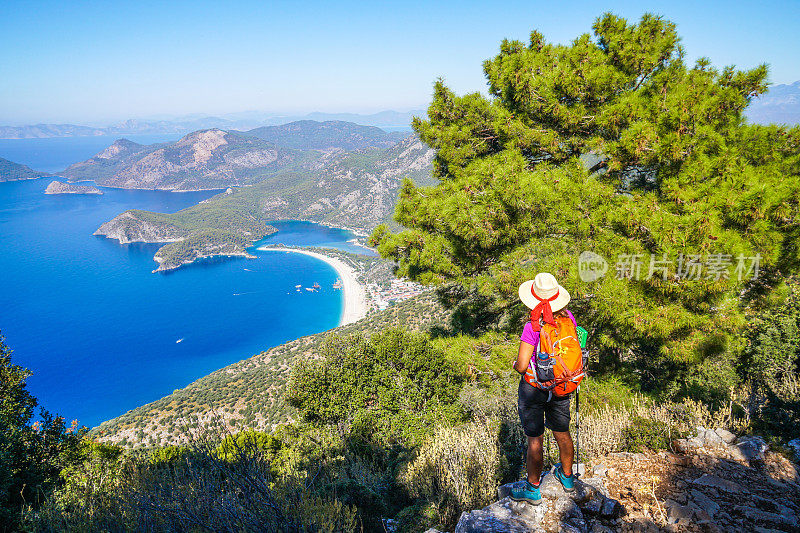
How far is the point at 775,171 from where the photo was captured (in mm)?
4832

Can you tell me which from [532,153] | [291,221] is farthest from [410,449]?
[291,221]

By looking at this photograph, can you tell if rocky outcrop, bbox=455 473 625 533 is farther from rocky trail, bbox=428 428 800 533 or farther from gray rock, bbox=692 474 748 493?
gray rock, bbox=692 474 748 493

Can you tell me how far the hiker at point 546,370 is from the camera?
250 cm

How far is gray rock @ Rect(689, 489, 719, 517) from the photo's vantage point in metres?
2.58

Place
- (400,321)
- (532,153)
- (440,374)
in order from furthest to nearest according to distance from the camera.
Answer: (400,321) → (440,374) → (532,153)

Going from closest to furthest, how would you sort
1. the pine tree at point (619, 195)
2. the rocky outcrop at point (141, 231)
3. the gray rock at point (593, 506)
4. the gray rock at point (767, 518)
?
the gray rock at point (767, 518) < the gray rock at point (593, 506) < the pine tree at point (619, 195) < the rocky outcrop at point (141, 231)

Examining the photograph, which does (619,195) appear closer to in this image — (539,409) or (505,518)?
(539,409)

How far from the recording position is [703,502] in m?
2.68

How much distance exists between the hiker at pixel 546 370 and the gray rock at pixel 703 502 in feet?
2.88

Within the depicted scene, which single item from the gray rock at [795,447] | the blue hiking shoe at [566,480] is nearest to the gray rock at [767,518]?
the blue hiking shoe at [566,480]

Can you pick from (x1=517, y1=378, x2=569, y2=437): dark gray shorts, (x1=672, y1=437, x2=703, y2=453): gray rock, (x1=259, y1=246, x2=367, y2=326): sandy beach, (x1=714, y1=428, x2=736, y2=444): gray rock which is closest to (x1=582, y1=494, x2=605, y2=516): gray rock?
(x1=517, y1=378, x2=569, y2=437): dark gray shorts

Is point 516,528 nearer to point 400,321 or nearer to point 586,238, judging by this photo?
point 586,238

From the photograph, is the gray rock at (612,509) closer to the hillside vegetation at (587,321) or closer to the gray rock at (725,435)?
the hillside vegetation at (587,321)

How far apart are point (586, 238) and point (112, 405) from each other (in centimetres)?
6939
